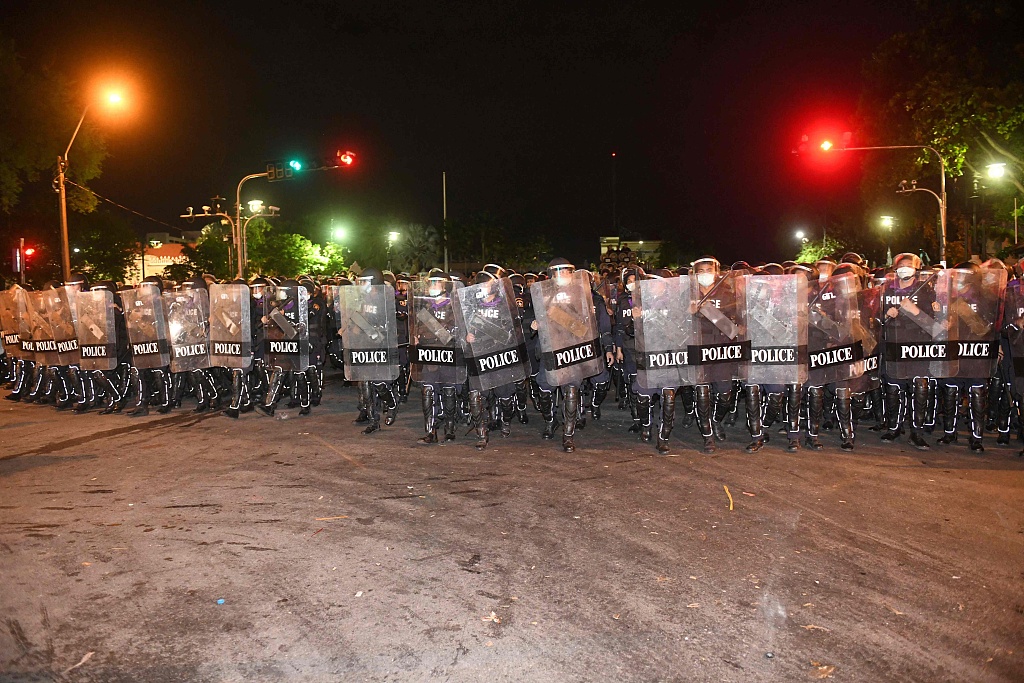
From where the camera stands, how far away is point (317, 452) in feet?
29.5

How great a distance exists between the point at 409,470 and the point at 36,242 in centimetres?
4338

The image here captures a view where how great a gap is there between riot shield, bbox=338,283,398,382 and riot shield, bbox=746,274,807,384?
4.48 meters

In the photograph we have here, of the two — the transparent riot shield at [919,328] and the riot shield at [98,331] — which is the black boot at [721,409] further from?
the riot shield at [98,331]

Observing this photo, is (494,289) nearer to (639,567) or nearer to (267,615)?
(639,567)

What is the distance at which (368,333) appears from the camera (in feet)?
33.4

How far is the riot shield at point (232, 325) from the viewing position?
1151 cm

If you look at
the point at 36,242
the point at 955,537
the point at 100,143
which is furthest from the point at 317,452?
the point at 36,242

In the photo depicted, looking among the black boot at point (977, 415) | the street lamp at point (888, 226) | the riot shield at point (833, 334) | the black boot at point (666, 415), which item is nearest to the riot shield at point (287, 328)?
the black boot at point (666, 415)

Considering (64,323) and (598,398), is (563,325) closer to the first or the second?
(598,398)

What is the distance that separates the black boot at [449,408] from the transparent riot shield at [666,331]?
8.09 feet

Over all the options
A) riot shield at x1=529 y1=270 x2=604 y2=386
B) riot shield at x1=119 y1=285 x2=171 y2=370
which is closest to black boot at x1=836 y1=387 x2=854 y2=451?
riot shield at x1=529 y1=270 x2=604 y2=386

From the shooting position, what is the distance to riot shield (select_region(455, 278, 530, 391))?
9.04 meters

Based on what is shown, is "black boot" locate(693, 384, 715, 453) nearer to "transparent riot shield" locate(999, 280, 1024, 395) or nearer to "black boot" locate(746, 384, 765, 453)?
"black boot" locate(746, 384, 765, 453)

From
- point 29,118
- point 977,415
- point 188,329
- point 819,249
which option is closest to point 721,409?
point 977,415
